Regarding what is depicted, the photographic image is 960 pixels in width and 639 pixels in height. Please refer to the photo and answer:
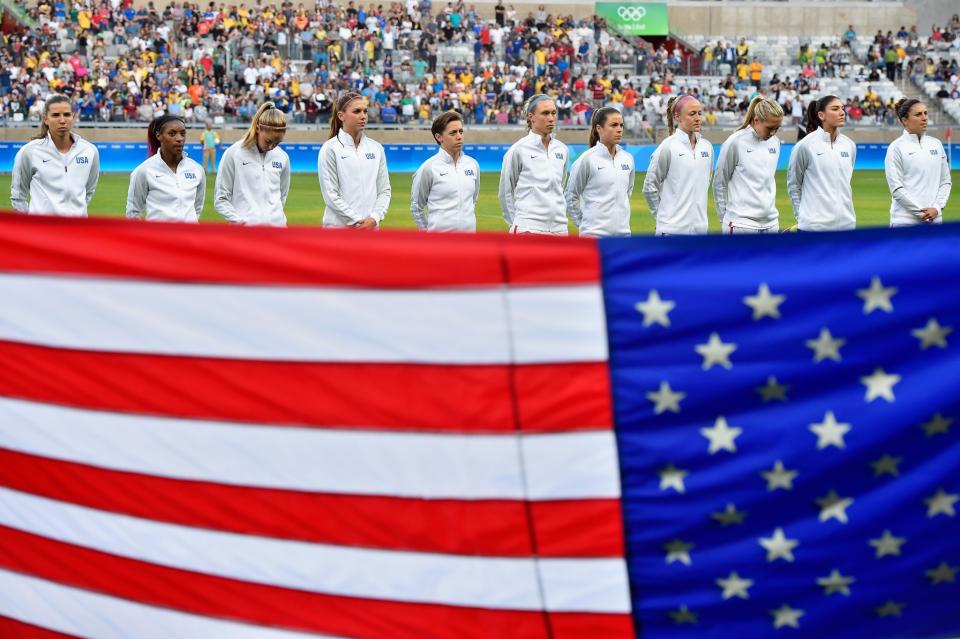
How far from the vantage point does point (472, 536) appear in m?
3.72

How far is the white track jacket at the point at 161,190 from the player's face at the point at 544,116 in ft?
9.62

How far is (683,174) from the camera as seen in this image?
37.6 feet

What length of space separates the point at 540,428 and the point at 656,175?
27.0 ft

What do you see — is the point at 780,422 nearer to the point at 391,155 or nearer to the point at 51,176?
the point at 51,176

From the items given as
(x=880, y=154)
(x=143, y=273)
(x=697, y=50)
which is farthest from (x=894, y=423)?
(x=697, y=50)

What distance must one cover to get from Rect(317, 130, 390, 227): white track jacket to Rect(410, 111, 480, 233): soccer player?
0.34 m

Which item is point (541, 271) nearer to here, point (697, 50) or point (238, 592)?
point (238, 592)

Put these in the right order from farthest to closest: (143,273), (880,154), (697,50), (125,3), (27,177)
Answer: (697,50) < (125,3) < (880,154) < (27,177) < (143,273)

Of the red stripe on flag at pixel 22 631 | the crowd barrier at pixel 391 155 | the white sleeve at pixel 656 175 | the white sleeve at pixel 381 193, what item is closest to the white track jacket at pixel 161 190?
the white sleeve at pixel 381 193

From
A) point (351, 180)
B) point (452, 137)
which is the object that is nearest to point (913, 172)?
point (452, 137)

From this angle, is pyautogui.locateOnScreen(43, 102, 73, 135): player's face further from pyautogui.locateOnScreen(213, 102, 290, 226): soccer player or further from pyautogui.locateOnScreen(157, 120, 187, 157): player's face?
pyautogui.locateOnScreen(213, 102, 290, 226): soccer player

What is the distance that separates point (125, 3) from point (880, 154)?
28.6 m

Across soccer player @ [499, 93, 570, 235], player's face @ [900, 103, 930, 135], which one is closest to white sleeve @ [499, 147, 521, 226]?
soccer player @ [499, 93, 570, 235]

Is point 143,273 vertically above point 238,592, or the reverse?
point 143,273
